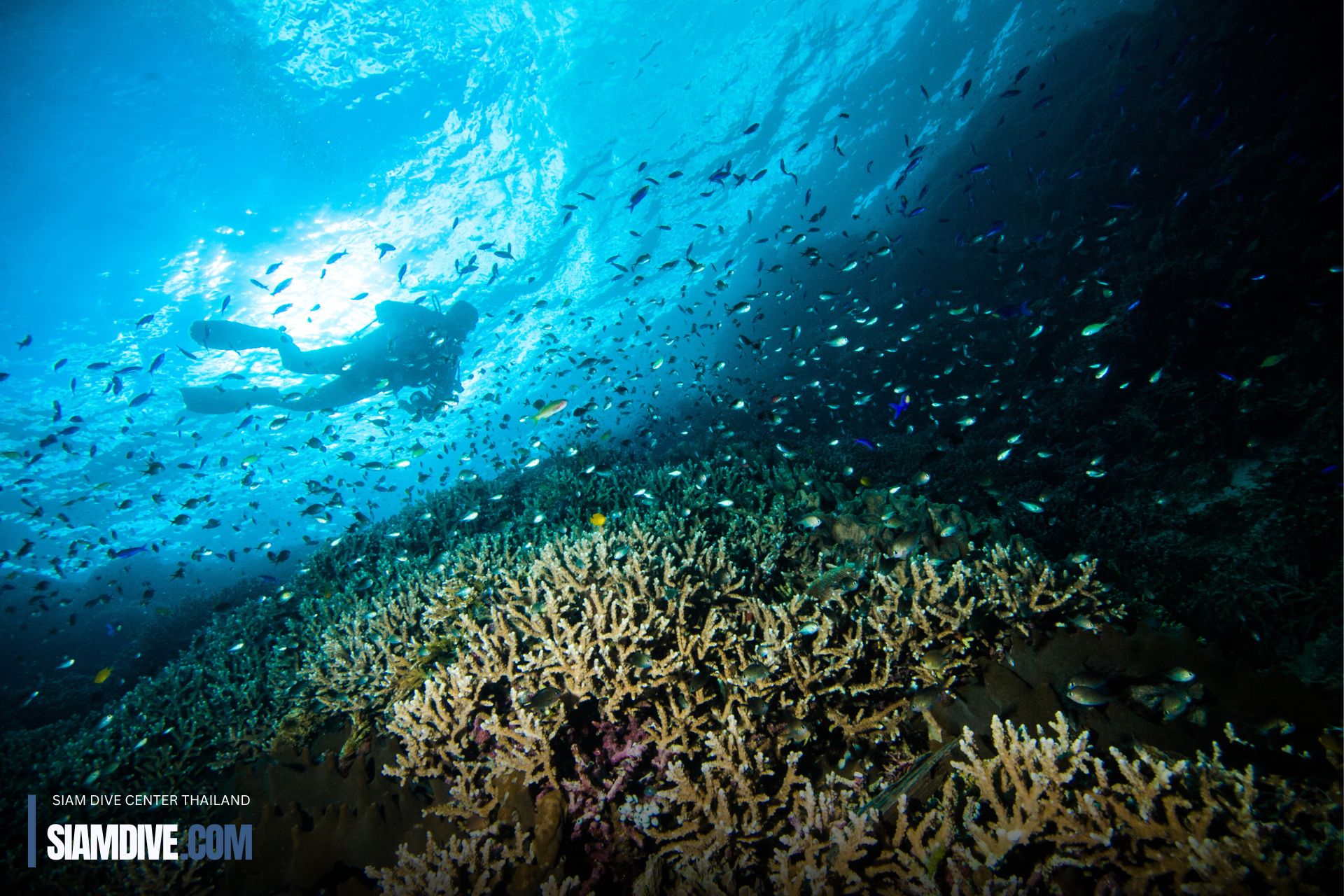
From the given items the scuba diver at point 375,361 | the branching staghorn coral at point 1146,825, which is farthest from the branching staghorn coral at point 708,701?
the scuba diver at point 375,361

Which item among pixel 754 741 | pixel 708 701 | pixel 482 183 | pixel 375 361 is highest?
pixel 482 183

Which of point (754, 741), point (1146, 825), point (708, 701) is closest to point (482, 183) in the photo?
point (708, 701)

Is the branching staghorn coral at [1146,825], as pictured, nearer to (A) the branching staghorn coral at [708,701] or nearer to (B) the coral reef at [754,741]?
(B) the coral reef at [754,741]

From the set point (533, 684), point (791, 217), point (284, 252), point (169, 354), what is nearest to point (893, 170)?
point (791, 217)

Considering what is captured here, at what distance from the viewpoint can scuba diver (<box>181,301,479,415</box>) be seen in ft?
58.8

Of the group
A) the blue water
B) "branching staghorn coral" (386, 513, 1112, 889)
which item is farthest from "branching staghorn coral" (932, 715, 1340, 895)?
the blue water

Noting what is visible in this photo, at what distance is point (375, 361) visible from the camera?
1862 centimetres

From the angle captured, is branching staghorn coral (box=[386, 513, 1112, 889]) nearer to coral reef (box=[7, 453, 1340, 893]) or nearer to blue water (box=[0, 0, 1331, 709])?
coral reef (box=[7, 453, 1340, 893])

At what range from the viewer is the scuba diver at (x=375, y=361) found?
58.8 feet

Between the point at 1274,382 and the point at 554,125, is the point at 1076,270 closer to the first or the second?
the point at 1274,382

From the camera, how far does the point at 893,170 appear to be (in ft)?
87.2

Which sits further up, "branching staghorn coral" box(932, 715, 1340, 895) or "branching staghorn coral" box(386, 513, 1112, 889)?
"branching staghorn coral" box(386, 513, 1112, 889)

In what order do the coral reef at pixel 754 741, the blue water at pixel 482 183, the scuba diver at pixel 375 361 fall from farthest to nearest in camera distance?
1. the scuba diver at pixel 375 361
2. the blue water at pixel 482 183
3. the coral reef at pixel 754 741

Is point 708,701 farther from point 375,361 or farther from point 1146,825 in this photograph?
point 375,361
